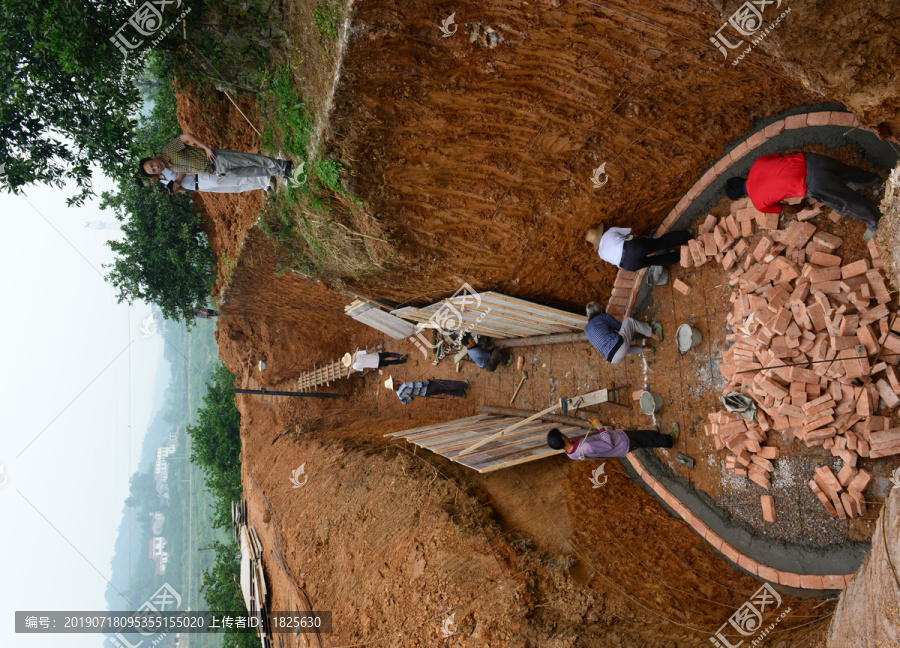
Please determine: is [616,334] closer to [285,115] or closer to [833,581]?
[833,581]

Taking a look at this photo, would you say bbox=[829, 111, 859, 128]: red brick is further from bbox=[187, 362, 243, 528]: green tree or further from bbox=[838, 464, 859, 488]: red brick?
bbox=[187, 362, 243, 528]: green tree

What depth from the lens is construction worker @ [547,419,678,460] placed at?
4.71 meters

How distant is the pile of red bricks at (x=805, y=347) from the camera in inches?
129

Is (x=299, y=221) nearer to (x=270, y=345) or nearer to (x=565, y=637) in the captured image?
(x=565, y=637)

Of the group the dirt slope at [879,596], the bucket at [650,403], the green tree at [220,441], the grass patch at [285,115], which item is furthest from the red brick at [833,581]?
the green tree at [220,441]

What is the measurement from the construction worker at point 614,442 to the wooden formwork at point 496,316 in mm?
1415

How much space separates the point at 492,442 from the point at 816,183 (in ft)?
12.9

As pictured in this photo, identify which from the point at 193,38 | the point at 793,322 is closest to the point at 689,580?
the point at 793,322

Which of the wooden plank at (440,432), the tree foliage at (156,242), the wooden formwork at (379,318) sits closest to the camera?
the wooden plank at (440,432)

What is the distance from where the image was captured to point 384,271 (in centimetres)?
631

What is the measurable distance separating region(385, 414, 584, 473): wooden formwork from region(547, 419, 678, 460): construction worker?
0.41 m

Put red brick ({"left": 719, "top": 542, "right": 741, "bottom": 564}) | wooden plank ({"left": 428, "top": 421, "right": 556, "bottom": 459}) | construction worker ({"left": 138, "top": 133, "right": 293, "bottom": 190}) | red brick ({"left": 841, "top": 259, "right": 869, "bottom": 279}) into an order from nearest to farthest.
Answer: red brick ({"left": 841, "top": 259, "right": 869, "bottom": 279}), red brick ({"left": 719, "top": 542, "right": 741, "bottom": 564}), construction worker ({"left": 138, "top": 133, "right": 293, "bottom": 190}), wooden plank ({"left": 428, "top": 421, "right": 556, "bottom": 459})

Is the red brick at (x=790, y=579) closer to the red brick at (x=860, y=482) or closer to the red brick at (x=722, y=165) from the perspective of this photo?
the red brick at (x=860, y=482)

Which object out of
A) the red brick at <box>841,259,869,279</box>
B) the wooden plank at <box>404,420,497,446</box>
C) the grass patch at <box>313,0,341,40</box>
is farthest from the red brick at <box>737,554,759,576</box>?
the grass patch at <box>313,0,341,40</box>
